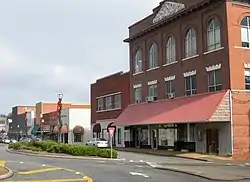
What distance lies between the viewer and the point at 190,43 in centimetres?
4197

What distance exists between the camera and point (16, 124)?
126 m

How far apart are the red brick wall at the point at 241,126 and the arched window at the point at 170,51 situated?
33.4 ft

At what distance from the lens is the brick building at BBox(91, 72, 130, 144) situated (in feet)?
187

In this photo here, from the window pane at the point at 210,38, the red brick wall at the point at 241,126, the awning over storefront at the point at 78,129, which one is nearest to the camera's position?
the red brick wall at the point at 241,126

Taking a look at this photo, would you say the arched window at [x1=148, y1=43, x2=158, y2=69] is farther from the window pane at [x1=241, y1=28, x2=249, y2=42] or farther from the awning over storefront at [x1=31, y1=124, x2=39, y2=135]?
the awning over storefront at [x1=31, y1=124, x2=39, y2=135]

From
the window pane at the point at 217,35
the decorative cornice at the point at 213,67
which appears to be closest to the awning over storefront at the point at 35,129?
the decorative cornice at the point at 213,67

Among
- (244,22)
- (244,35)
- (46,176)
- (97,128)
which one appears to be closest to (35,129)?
(97,128)

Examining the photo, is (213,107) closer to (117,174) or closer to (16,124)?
Answer: (117,174)

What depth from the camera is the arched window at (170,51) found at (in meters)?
44.8

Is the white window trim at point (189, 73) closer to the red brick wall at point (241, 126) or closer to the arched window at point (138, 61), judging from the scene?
the red brick wall at point (241, 126)

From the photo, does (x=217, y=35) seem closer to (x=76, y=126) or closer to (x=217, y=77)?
(x=217, y=77)

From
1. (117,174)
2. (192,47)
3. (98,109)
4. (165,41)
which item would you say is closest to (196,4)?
(192,47)

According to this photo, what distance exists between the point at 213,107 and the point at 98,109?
3171 cm

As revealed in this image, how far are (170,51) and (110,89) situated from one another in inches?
698
